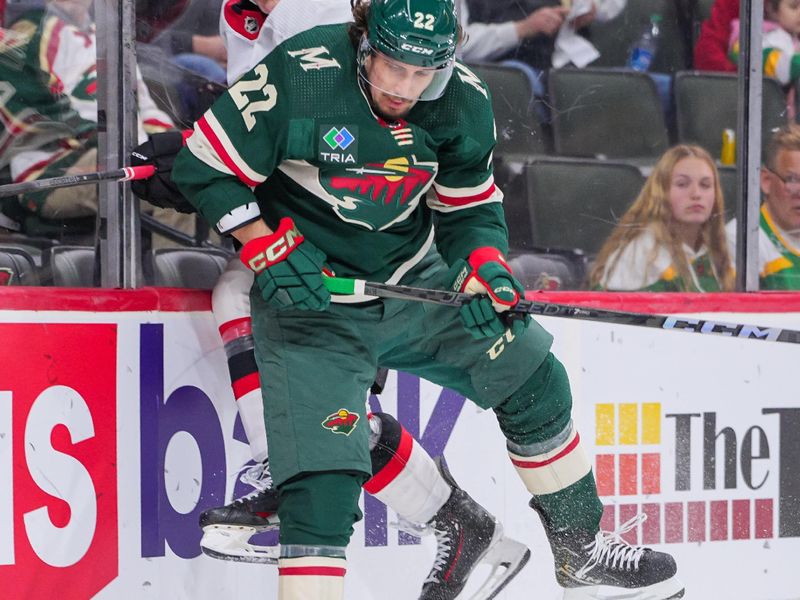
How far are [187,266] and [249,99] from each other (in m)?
0.71

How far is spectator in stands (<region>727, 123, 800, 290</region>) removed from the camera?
11.3 ft

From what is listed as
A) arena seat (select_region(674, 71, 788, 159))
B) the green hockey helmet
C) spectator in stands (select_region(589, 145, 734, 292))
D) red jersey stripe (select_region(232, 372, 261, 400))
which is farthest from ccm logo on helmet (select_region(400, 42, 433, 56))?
arena seat (select_region(674, 71, 788, 159))

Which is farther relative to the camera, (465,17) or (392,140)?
(465,17)

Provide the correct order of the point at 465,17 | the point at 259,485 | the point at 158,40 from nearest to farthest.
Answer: the point at 259,485 → the point at 158,40 → the point at 465,17

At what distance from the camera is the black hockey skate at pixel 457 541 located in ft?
9.19

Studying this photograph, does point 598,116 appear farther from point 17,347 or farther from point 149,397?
point 17,347

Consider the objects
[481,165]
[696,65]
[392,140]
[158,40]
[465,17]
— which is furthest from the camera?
[696,65]

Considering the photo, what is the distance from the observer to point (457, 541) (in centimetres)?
281

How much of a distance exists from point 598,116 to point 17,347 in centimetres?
162

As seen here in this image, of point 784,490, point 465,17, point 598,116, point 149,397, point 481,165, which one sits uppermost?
point 465,17

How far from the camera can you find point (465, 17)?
3115mm

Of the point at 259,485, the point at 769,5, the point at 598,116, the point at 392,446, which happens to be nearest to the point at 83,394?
the point at 259,485

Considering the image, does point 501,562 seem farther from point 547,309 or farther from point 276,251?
point 276,251

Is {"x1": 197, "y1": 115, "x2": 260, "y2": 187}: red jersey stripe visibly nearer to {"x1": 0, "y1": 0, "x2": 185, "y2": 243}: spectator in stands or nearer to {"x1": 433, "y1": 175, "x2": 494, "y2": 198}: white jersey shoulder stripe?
{"x1": 433, "y1": 175, "x2": 494, "y2": 198}: white jersey shoulder stripe
